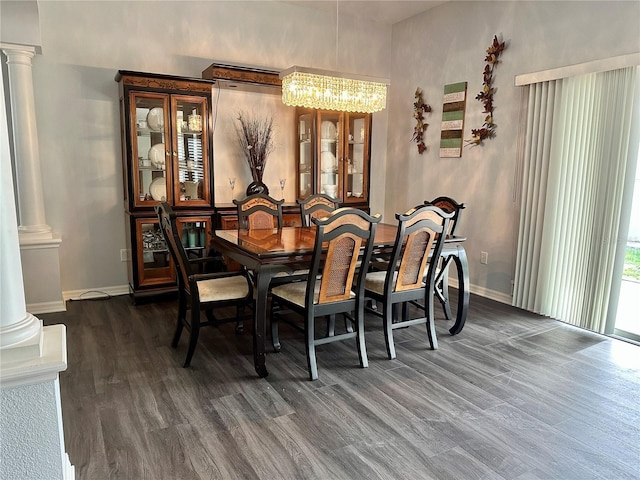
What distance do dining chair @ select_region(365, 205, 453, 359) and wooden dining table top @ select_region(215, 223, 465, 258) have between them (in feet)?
0.63

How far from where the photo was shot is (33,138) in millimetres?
3900

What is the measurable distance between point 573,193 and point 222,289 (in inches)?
117

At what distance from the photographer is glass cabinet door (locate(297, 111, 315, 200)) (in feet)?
16.7

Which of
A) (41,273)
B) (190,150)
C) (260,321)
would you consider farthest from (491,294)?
(41,273)

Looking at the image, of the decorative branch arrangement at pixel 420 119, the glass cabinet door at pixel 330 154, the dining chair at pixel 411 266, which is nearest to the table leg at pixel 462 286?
the dining chair at pixel 411 266

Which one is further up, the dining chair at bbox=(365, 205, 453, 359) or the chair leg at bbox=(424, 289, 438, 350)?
the dining chair at bbox=(365, 205, 453, 359)

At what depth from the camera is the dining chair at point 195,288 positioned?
2834mm

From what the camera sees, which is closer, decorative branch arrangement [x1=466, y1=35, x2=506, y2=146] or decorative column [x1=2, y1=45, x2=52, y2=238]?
decorative column [x1=2, y1=45, x2=52, y2=238]

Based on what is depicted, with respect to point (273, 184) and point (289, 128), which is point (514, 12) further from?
point (273, 184)

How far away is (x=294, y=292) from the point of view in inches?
Result: 120

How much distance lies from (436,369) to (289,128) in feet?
10.9

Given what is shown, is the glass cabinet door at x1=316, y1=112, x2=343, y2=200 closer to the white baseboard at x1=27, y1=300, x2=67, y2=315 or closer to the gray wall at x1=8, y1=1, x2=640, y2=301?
the gray wall at x1=8, y1=1, x2=640, y2=301

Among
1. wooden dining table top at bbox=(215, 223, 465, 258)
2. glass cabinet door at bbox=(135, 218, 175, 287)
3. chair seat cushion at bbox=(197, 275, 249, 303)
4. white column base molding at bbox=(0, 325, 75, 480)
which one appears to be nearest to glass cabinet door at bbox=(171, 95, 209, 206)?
glass cabinet door at bbox=(135, 218, 175, 287)

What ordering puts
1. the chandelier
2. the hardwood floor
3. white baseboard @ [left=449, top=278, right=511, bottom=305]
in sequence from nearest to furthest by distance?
the hardwood floor, the chandelier, white baseboard @ [left=449, top=278, right=511, bottom=305]
